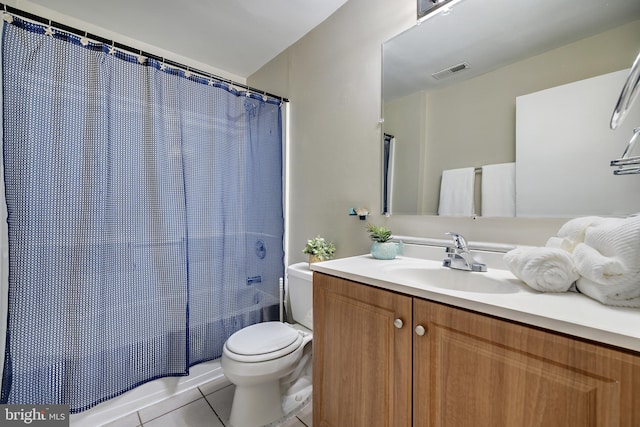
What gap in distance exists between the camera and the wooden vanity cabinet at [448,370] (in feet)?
1.69

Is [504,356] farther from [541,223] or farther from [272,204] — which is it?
[272,204]

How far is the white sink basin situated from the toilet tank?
0.61 metres

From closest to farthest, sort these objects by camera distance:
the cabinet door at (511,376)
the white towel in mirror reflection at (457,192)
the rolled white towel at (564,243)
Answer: the cabinet door at (511,376)
the rolled white towel at (564,243)
the white towel in mirror reflection at (457,192)

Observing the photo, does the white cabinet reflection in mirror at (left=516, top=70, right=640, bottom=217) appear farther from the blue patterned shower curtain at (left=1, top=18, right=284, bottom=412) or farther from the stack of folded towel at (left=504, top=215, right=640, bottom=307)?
the blue patterned shower curtain at (left=1, top=18, right=284, bottom=412)

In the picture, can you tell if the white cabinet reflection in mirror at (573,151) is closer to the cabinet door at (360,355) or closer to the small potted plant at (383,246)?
the small potted plant at (383,246)

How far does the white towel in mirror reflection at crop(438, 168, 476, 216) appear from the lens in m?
1.17

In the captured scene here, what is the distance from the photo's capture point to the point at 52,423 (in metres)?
1.21

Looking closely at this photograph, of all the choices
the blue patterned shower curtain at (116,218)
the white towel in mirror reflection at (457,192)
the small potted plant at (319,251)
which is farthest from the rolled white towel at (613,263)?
the blue patterned shower curtain at (116,218)

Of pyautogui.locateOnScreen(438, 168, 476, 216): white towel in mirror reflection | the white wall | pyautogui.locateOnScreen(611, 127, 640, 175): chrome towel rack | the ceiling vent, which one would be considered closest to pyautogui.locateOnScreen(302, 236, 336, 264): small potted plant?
the white wall

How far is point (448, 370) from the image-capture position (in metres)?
0.71

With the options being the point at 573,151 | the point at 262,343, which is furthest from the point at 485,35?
the point at 262,343

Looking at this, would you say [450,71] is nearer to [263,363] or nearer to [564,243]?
[564,243]

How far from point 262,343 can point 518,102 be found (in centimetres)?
159

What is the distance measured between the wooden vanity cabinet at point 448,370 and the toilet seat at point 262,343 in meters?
0.31
